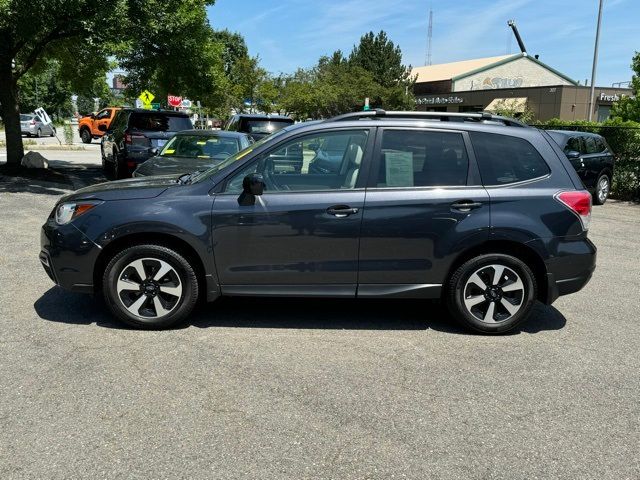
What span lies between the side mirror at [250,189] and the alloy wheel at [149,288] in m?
0.80

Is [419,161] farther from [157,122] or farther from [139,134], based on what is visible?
[157,122]

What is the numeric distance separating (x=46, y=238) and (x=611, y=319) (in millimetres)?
5082

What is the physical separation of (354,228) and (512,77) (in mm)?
70832

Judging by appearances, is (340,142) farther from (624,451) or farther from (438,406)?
(624,451)

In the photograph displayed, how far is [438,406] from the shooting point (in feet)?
11.7

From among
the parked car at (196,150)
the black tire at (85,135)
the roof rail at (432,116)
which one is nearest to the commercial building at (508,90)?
the black tire at (85,135)

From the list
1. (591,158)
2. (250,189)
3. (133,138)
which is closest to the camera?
(250,189)

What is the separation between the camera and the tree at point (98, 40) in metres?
10.8

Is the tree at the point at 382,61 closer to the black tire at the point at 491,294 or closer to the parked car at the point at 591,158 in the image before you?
the parked car at the point at 591,158

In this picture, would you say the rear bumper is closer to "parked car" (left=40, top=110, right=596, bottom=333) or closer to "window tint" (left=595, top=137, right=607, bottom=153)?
"parked car" (left=40, top=110, right=596, bottom=333)

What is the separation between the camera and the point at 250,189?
446 cm

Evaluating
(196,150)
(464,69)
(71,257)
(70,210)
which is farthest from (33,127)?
(464,69)

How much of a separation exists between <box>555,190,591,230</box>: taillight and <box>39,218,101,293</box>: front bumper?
3.78 metres

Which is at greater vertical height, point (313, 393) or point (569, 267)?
point (569, 267)
